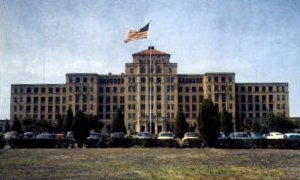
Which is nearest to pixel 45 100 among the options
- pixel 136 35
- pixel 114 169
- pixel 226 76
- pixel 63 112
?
pixel 63 112

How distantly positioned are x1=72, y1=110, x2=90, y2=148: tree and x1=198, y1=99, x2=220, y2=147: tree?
10855mm

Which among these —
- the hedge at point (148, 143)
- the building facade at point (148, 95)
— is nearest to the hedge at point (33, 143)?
the hedge at point (148, 143)

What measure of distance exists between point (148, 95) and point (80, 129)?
72140 mm

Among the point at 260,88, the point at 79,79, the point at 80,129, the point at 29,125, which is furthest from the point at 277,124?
the point at 79,79

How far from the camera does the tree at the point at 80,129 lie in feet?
126

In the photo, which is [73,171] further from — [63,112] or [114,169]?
[63,112]

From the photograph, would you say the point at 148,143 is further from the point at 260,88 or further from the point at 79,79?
the point at 260,88

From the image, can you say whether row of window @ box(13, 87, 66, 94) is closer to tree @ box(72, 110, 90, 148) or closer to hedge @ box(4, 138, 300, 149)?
tree @ box(72, 110, 90, 148)

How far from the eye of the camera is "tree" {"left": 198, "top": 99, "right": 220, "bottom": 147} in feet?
117

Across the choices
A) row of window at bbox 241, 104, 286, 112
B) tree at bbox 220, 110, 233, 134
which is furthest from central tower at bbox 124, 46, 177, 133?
tree at bbox 220, 110, 233, 134

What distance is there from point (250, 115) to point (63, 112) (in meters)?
53.0

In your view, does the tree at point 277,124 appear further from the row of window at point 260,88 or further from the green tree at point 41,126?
the green tree at point 41,126

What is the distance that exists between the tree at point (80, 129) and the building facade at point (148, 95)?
219ft

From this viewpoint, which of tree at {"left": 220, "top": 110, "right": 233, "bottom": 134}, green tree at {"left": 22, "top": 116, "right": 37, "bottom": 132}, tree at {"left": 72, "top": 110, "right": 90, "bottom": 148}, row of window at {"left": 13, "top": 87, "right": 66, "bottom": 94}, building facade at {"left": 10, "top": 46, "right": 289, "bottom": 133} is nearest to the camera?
tree at {"left": 72, "top": 110, "right": 90, "bottom": 148}
